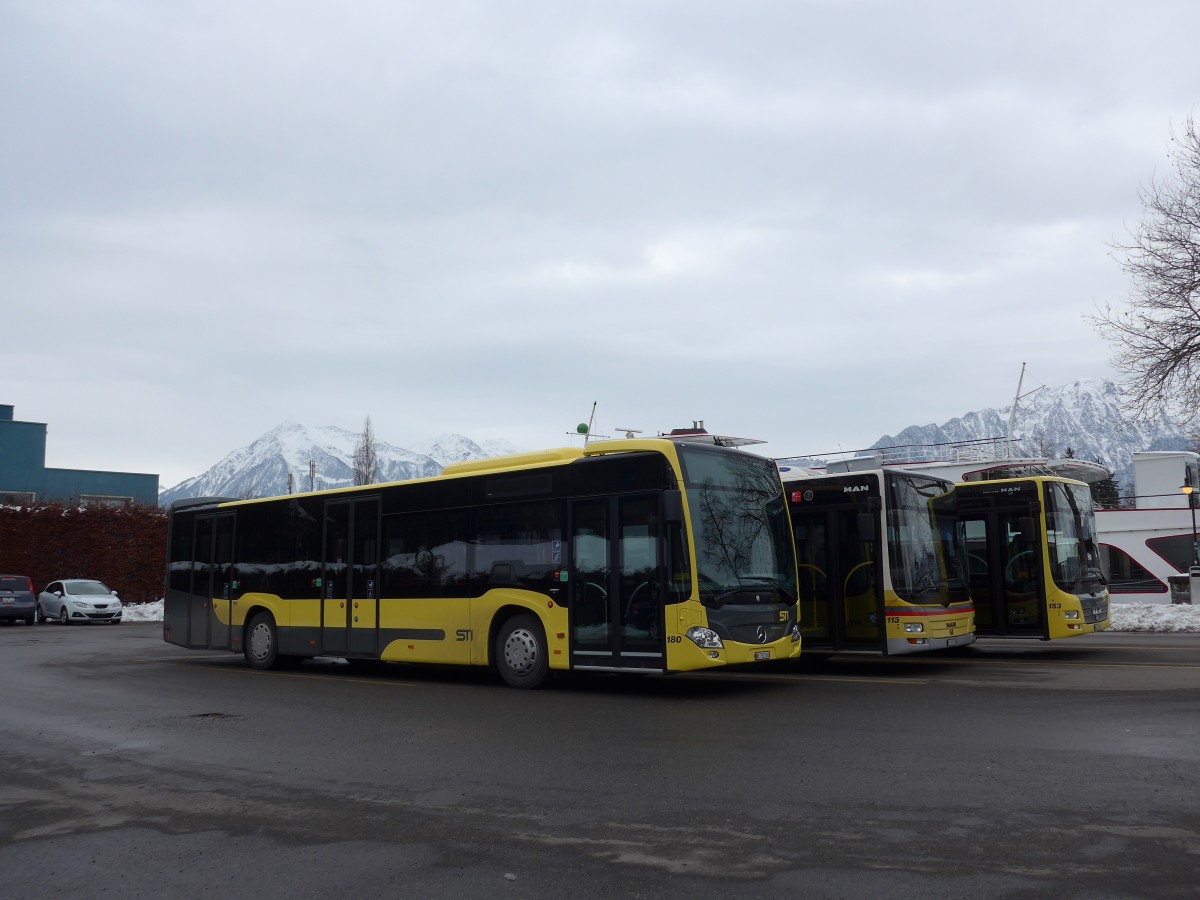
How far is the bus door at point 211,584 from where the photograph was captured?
1944cm

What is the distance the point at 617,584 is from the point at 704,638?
1388 mm

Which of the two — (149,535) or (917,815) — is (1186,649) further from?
(149,535)

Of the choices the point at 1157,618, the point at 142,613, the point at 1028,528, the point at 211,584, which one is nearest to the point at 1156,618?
the point at 1157,618

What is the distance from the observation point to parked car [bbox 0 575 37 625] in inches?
1395

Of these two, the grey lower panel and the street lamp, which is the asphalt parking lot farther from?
the street lamp

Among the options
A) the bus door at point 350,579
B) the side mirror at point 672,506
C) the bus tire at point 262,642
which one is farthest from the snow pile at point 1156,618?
the bus tire at point 262,642

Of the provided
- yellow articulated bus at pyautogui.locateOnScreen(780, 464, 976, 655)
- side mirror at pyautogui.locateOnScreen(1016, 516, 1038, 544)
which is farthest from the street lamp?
yellow articulated bus at pyautogui.locateOnScreen(780, 464, 976, 655)

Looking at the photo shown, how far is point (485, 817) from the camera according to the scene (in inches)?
269

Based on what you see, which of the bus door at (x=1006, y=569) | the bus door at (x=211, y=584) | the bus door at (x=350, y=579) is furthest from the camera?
the bus door at (x=211, y=584)

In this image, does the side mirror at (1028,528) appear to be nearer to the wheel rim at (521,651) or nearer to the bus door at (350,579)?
the wheel rim at (521,651)

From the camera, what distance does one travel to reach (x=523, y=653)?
1412 cm

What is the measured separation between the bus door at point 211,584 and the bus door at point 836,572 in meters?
10.2

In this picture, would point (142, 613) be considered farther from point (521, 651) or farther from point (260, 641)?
point (521, 651)

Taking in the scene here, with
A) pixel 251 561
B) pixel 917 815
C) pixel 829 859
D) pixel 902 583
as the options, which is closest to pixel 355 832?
pixel 829 859
